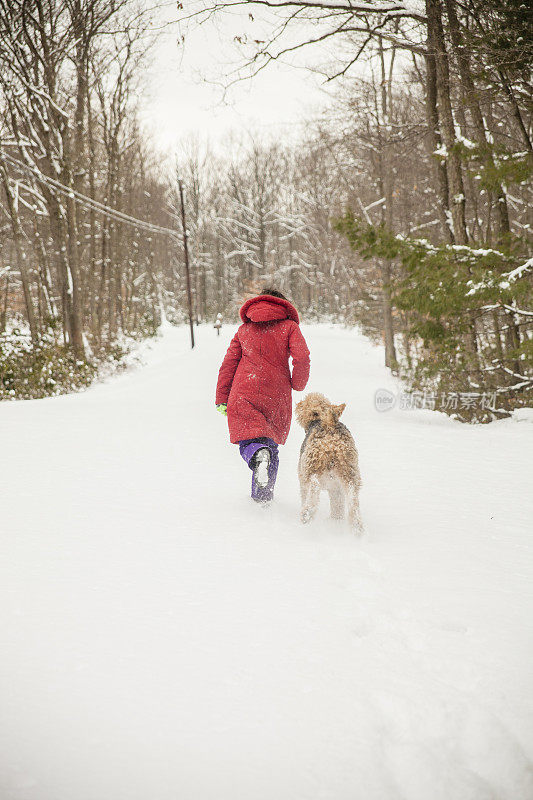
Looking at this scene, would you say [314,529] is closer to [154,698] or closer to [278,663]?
[278,663]

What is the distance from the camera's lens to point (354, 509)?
3686 millimetres

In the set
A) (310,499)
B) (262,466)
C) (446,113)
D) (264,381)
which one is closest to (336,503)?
(310,499)

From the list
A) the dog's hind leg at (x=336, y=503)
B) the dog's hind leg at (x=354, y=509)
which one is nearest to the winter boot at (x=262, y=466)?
the dog's hind leg at (x=336, y=503)

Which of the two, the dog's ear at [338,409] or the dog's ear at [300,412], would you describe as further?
the dog's ear at [300,412]

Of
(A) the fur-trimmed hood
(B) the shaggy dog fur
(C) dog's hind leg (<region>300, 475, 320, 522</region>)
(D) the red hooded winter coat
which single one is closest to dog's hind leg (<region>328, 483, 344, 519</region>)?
(B) the shaggy dog fur

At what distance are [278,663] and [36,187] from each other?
15.3 meters

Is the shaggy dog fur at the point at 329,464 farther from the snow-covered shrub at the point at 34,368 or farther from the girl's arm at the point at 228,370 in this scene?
the snow-covered shrub at the point at 34,368

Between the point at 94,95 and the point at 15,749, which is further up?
the point at 94,95

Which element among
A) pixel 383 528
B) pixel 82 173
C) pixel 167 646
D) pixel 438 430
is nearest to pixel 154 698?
pixel 167 646

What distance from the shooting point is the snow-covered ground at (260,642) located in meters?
1.68

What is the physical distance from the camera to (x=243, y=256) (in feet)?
144

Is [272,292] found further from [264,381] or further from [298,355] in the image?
[264,381]

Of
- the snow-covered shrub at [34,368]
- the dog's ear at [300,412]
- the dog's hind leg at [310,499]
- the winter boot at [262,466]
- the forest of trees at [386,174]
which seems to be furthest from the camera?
the snow-covered shrub at [34,368]

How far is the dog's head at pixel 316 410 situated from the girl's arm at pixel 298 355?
0.63 feet
